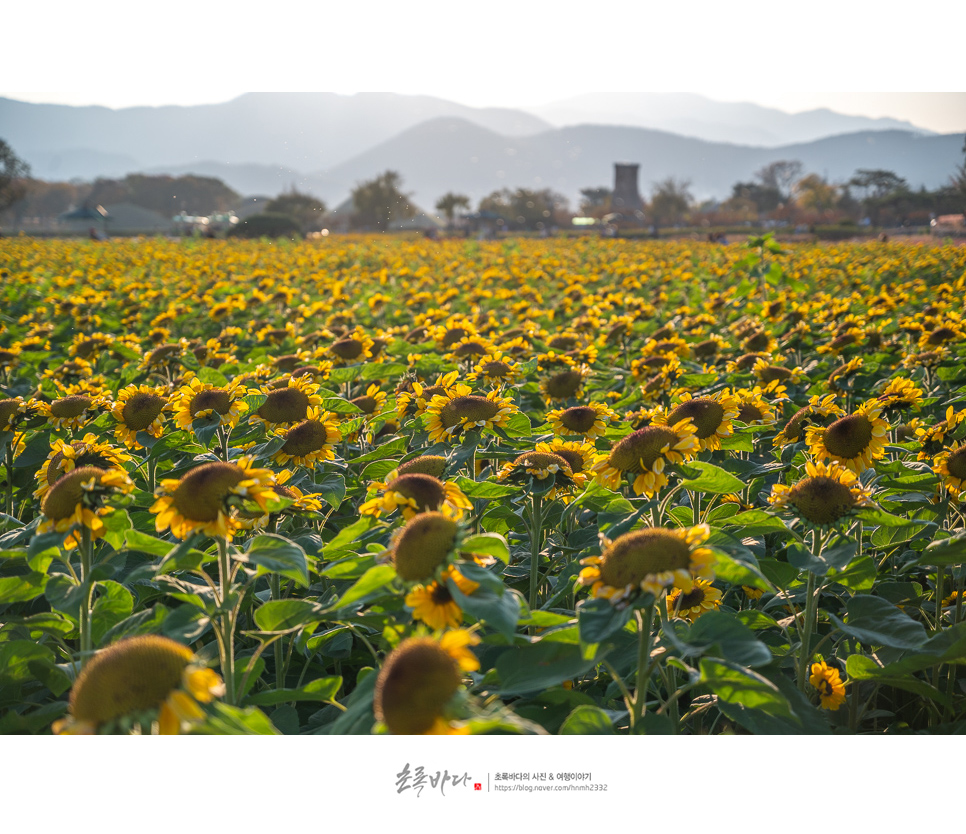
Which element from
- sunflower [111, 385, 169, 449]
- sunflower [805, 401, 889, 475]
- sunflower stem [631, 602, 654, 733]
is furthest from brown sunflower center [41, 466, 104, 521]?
sunflower [805, 401, 889, 475]

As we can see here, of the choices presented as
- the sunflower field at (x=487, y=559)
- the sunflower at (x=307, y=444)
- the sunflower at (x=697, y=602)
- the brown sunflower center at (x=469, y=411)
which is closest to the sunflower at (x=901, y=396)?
the sunflower field at (x=487, y=559)

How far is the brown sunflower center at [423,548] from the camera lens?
1.49 m

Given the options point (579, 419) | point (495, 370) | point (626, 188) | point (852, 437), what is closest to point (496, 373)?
point (495, 370)

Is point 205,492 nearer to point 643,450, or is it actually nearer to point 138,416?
point 643,450

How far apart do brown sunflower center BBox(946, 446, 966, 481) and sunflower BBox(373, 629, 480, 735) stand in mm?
2072

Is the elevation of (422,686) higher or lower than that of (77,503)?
lower

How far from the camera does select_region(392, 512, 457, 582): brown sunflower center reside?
58.5 inches

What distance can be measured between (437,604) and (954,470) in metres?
2.00

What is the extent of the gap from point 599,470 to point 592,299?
7269 millimetres

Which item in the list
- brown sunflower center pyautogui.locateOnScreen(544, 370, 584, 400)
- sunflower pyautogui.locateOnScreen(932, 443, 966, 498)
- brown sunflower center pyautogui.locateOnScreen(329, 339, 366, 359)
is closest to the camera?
sunflower pyautogui.locateOnScreen(932, 443, 966, 498)

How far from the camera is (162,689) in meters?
1.19

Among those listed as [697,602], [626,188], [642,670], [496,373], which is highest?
[626,188]

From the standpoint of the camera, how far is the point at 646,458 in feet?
7.07

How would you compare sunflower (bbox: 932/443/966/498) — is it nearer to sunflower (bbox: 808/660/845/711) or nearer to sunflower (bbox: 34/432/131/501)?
sunflower (bbox: 808/660/845/711)
